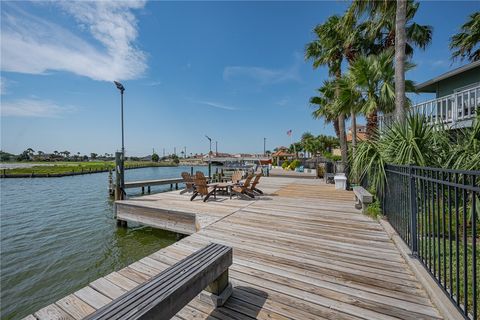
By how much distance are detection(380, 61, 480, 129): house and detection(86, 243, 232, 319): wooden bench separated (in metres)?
7.55

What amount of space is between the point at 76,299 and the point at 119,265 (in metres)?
3.80

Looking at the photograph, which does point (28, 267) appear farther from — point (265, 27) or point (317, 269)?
point (265, 27)

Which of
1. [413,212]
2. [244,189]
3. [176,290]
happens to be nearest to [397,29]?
[413,212]

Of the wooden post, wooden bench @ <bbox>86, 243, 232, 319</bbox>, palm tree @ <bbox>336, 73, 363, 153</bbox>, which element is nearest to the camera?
wooden bench @ <bbox>86, 243, 232, 319</bbox>

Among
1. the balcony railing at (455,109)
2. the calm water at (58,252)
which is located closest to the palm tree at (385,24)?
the balcony railing at (455,109)

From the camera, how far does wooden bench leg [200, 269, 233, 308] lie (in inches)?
93.4

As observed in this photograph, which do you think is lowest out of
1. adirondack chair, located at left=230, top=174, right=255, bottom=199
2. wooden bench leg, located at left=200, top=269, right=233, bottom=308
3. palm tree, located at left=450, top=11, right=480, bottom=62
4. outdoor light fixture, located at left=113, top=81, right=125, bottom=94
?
wooden bench leg, located at left=200, top=269, right=233, bottom=308

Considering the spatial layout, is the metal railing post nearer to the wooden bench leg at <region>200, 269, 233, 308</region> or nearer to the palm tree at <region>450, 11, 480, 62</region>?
the wooden bench leg at <region>200, 269, 233, 308</region>

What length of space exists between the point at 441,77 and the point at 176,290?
15991 millimetres

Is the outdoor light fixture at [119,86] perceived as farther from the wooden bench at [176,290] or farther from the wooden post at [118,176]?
the wooden bench at [176,290]

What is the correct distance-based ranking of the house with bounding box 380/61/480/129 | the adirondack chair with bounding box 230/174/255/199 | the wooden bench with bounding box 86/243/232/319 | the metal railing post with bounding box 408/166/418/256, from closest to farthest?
the wooden bench with bounding box 86/243/232/319, the metal railing post with bounding box 408/166/418/256, the house with bounding box 380/61/480/129, the adirondack chair with bounding box 230/174/255/199

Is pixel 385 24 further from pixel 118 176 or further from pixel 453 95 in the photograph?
pixel 118 176

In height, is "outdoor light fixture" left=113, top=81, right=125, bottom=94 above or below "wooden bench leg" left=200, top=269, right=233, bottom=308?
above

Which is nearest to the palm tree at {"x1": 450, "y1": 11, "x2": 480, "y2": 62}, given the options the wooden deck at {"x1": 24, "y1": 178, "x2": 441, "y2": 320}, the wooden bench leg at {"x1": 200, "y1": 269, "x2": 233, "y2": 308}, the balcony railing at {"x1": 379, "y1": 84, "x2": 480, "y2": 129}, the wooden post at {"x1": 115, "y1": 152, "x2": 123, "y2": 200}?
the balcony railing at {"x1": 379, "y1": 84, "x2": 480, "y2": 129}
